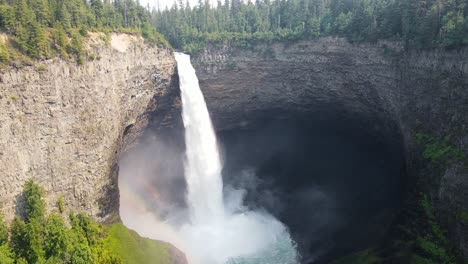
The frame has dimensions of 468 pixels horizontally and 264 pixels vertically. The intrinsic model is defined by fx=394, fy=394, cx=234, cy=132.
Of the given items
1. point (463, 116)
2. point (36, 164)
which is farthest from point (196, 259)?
point (463, 116)

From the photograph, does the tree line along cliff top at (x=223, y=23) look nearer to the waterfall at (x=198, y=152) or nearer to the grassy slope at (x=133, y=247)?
the waterfall at (x=198, y=152)

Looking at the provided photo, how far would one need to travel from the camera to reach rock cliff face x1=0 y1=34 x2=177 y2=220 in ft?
109

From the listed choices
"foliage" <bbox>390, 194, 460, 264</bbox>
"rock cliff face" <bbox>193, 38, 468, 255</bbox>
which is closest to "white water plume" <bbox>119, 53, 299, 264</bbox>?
"rock cliff face" <bbox>193, 38, 468, 255</bbox>

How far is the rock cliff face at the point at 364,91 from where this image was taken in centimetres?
3525

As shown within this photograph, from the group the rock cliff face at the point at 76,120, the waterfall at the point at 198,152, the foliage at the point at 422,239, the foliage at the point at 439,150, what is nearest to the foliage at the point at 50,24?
the rock cliff face at the point at 76,120

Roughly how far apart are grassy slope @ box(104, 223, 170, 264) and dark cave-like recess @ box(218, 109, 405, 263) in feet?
52.0

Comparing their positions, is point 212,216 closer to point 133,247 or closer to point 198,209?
point 198,209

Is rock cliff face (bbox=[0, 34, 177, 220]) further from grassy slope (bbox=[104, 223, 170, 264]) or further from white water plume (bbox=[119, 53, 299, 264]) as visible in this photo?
white water plume (bbox=[119, 53, 299, 264])

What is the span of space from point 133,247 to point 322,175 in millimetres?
28822

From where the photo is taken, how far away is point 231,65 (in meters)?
58.3

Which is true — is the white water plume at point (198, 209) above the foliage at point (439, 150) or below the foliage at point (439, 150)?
below

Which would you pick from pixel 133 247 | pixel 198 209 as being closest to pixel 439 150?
pixel 198 209

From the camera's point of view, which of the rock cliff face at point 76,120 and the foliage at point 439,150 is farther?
the foliage at point 439,150

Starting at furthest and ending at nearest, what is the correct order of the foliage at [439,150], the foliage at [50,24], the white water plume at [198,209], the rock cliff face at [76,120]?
the white water plume at [198,209], the foliage at [439,150], the foliage at [50,24], the rock cliff face at [76,120]
